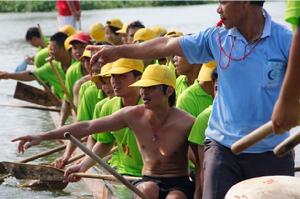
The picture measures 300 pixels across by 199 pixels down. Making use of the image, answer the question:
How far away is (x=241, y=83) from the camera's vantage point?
14.8 ft

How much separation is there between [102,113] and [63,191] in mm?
2004

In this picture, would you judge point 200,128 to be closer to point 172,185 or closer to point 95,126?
point 172,185

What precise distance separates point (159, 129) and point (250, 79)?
137 cm

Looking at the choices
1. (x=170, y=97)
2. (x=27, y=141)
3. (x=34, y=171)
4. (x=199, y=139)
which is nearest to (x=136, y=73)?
(x=170, y=97)

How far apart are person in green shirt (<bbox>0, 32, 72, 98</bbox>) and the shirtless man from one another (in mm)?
5697

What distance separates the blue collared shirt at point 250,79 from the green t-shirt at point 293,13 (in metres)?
1.43

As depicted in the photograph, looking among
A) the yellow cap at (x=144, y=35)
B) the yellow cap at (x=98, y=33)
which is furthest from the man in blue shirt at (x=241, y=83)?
the yellow cap at (x=98, y=33)

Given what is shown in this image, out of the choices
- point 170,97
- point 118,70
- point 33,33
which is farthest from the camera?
point 33,33

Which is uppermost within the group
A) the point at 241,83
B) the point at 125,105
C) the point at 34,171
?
the point at 241,83

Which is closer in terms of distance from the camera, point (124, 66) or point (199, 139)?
point (199, 139)

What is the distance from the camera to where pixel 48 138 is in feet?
18.1

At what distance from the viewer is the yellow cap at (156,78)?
570 cm

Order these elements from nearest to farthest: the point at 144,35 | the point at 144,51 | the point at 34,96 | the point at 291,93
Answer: the point at 291,93 < the point at 144,51 < the point at 144,35 < the point at 34,96

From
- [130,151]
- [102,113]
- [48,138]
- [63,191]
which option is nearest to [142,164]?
[130,151]
